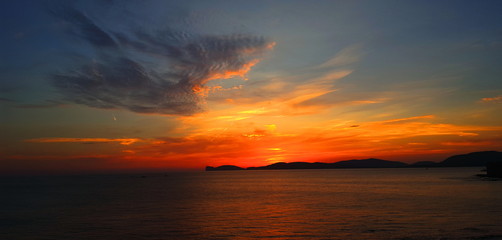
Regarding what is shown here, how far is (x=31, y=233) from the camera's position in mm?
36250

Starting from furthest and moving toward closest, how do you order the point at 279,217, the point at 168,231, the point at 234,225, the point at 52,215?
the point at 52,215 → the point at 279,217 → the point at 234,225 → the point at 168,231

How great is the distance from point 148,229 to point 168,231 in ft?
8.74

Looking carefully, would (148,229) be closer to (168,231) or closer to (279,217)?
(168,231)

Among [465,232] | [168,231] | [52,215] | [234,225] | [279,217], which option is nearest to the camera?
[465,232]

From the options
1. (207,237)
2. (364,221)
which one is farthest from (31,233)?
(364,221)

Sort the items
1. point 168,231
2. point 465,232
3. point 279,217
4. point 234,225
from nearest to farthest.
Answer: point 465,232
point 168,231
point 234,225
point 279,217

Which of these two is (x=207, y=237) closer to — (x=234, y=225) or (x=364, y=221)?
(x=234, y=225)

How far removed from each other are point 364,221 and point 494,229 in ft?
38.6

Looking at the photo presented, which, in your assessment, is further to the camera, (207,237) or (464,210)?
(464,210)

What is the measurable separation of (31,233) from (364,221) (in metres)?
35.5

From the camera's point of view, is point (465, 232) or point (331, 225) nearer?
point (465, 232)

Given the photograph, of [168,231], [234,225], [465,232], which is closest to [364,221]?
[465,232]

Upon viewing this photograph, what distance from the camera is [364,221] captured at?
38.2m

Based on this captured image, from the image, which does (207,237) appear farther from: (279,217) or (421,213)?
(421,213)
